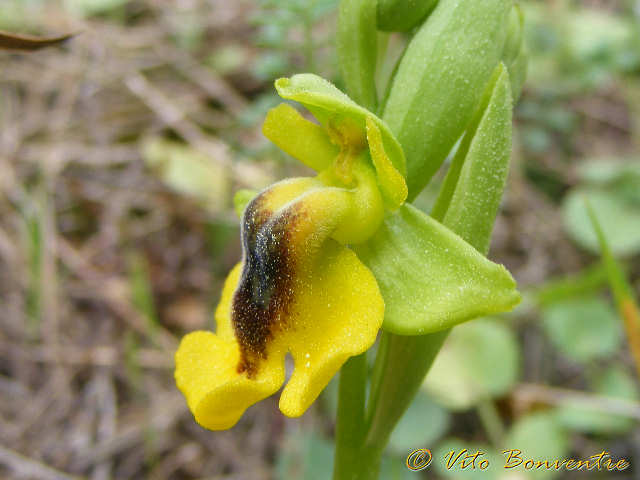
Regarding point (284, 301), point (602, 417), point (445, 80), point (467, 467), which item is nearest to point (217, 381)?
point (284, 301)

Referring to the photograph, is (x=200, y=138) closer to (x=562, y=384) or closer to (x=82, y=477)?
(x=82, y=477)

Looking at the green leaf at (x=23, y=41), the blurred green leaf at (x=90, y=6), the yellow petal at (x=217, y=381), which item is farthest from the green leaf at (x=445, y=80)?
the blurred green leaf at (x=90, y=6)

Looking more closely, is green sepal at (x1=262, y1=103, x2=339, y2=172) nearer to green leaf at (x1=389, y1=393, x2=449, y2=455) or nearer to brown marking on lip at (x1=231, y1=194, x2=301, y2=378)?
brown marking on lip at (x1=231, y1=194, x2=301, y2=378)

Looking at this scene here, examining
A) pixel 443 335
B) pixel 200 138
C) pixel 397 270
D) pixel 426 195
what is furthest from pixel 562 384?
pixel 200 138

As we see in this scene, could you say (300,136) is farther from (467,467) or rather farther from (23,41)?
(467,467)

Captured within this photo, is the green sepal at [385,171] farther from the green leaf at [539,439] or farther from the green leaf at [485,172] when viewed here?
the green leaf at [539,439]

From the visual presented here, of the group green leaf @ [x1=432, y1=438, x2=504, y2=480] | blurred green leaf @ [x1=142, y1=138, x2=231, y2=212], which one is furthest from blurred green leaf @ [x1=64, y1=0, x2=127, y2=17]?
green leaf @ [x1=432, y1=438, x2=504, y2=480]
